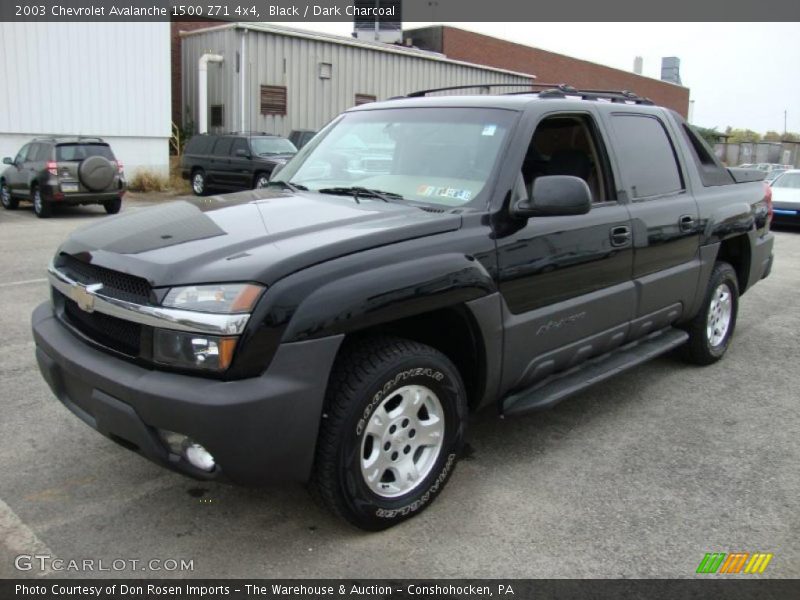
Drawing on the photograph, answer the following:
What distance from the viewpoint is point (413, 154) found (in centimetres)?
392

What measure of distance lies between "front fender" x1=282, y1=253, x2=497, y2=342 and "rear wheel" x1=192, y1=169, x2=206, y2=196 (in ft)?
59.6

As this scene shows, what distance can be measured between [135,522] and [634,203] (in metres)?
3.21

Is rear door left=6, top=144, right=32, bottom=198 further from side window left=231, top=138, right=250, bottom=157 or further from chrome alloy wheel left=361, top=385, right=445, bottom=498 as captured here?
chrome alloy wheel left=361, top=385, right=445, bottom=498

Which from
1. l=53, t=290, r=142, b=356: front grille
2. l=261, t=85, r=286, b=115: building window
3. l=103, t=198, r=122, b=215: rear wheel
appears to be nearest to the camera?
l=53, t=290, r=142, b=356: front grille

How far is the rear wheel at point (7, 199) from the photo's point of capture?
16.0 m

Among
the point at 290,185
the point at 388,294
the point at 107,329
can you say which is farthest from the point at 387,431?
the point at 290,185

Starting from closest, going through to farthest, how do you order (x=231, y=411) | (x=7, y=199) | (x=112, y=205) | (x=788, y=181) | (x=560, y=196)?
(x=231, y=411)
(x=560, y=196)
(x=112, y=205)
(x=7, y=199)
(x=788, y=181)

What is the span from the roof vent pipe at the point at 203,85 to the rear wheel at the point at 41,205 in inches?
402

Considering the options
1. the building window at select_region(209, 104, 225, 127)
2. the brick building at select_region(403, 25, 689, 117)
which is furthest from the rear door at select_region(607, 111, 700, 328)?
the brick building at select_region(403, 25, 689, 117)

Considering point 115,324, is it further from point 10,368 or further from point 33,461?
point 10,368

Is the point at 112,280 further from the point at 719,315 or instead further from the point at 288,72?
the point at 288,72

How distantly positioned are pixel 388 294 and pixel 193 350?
0.78 meters

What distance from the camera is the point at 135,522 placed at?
3162 mm

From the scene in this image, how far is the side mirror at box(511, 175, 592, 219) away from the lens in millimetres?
3334
